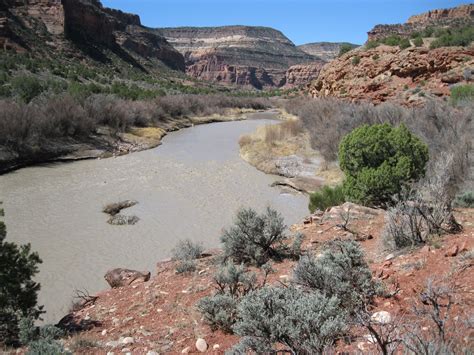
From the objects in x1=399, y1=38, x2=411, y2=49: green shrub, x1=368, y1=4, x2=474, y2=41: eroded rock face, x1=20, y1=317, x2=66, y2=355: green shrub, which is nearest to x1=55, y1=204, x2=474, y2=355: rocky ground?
x1=20, y1=317, x2=66, y2=355: green shrub

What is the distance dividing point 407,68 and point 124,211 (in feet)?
68.3

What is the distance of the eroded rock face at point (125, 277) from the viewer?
799cm

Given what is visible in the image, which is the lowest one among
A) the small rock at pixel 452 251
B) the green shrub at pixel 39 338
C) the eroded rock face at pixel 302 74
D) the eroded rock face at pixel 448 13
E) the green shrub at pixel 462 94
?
the green shrub at pixel 39 338

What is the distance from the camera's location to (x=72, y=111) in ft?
86.4

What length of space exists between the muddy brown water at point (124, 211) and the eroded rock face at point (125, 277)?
1.08m

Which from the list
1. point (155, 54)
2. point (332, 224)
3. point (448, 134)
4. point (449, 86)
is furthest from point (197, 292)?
point (155, 54)

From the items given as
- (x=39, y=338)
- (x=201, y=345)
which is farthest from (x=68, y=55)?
(x=201, y=345)

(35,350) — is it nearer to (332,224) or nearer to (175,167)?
(332,224)

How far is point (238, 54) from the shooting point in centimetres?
16338

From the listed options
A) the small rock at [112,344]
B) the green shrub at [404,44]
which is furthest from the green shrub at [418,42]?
the small rock at [112,344]

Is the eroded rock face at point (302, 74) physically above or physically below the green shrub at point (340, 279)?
above

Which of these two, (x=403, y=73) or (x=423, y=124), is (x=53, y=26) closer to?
(x=403, y=73)

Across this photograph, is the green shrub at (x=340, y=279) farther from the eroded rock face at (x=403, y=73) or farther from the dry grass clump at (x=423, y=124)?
the eroded rock face at (x=403, y=73)

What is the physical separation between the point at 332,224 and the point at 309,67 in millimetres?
140457
